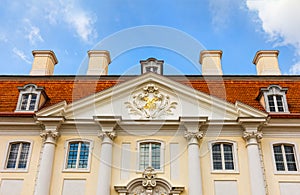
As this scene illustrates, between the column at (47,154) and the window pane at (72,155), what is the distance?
94 cm

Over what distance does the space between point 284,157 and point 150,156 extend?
7.51m

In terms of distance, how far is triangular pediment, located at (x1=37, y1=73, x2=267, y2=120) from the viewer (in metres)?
21.6

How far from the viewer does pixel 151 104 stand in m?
22.2

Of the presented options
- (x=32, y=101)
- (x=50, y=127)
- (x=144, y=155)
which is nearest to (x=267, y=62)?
(x=144, y=155)

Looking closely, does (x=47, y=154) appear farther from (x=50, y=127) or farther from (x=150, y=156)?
(x=150, y=156)

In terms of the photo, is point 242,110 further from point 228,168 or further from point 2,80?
point 2,80

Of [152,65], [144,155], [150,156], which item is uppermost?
[152,65]

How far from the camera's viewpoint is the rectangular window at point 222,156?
20375mm

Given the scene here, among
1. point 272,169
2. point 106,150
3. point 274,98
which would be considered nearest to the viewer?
point 272,169

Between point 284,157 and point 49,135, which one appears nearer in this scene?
point 284,157

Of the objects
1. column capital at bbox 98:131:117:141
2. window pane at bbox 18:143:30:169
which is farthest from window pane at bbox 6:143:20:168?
column capital at bbox 98:131:117:141

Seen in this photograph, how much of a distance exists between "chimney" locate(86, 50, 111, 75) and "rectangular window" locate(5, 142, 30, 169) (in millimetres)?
8500

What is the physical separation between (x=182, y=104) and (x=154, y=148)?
127 inches

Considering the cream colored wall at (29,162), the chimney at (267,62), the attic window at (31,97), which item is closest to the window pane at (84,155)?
the cream colored wall at (29,162)
